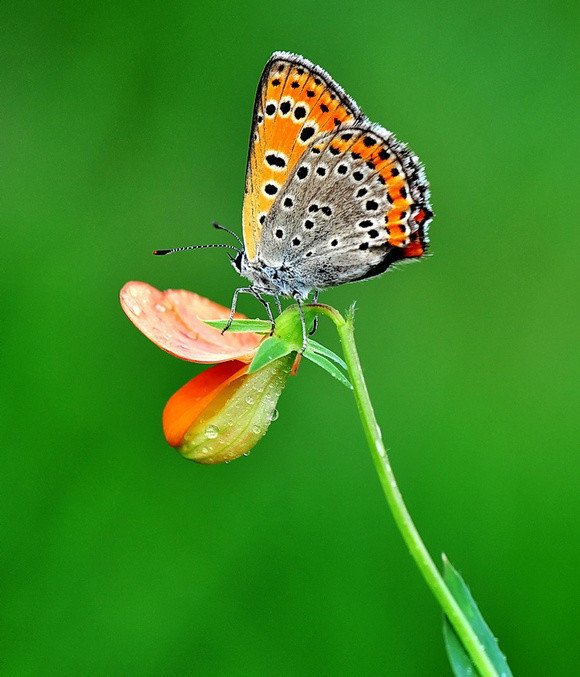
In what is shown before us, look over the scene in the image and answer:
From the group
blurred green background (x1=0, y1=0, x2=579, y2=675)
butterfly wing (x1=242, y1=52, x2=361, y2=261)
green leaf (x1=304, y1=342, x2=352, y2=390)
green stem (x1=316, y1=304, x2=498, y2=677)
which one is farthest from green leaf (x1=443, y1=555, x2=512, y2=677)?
blurred green background (x1=0, y1=0, x2=579, y2=675)

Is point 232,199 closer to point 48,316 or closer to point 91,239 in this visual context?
point 91,239

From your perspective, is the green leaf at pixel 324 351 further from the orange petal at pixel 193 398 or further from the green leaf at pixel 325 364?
the orange petal at pixel 193 398

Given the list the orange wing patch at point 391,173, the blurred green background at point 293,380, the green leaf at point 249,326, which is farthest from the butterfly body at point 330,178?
the blurred green background at point 293,380

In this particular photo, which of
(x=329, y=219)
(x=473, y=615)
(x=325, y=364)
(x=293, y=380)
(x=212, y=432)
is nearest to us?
(x=473, y=615)

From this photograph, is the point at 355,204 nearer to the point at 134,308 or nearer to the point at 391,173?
the point at 391,173

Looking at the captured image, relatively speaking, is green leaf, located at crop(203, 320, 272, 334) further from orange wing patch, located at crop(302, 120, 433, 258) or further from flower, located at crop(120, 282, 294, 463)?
orange wing patch, located at crop(302, 120, 433, 258)

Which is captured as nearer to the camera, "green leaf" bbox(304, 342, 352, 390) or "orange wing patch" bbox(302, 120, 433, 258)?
"green leaf" bbox(304, 342, 352, 390)

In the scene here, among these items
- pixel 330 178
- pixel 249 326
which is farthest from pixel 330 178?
pixel 249 326
